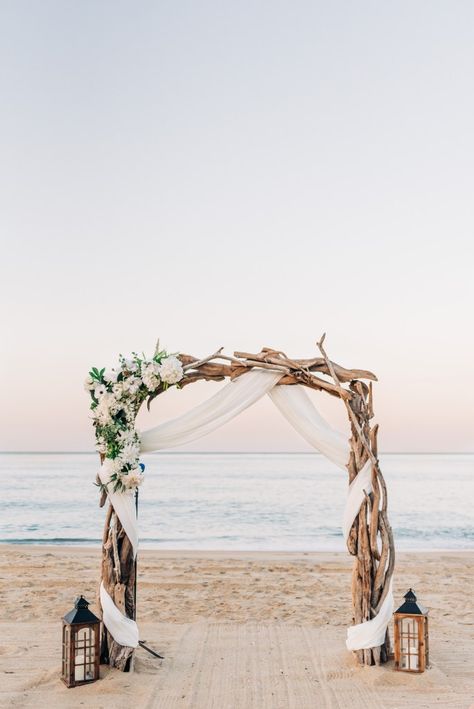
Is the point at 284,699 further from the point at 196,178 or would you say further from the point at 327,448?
the point at 196,178

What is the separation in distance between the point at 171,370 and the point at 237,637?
285cm

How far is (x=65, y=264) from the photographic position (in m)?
11.8

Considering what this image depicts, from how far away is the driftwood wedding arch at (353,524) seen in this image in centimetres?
475

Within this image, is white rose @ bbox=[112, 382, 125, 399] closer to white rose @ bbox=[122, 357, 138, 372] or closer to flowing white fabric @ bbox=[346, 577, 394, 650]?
white rose @ bbox=[122, 357, 138, 372]

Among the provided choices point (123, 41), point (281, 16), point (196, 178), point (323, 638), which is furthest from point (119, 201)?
point (323, 638)

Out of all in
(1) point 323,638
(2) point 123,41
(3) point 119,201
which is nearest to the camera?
(1) point 323,638

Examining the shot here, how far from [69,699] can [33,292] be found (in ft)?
30.2

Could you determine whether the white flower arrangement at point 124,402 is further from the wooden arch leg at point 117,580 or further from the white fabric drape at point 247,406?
the wooden arch leg at point 117,580

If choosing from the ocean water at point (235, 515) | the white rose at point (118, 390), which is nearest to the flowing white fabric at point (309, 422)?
the white rose at point (118, 390)

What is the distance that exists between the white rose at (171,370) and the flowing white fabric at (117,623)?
1.76 metres

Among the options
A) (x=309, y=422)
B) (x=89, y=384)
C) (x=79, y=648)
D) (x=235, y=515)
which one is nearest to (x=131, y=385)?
Answer: (x=89, y=384)

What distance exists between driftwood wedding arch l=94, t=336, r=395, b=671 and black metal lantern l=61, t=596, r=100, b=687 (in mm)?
201

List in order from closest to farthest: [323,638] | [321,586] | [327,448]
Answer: [327,448], [323,638], [321,586]

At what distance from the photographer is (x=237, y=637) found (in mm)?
5859
